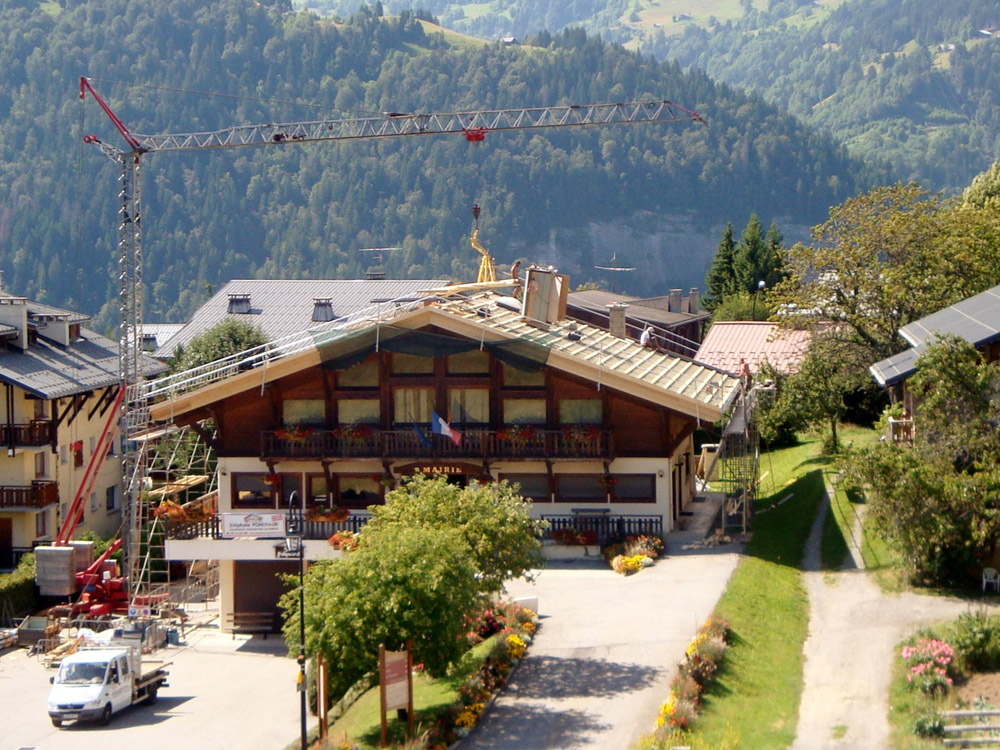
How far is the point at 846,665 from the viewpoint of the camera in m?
27.8

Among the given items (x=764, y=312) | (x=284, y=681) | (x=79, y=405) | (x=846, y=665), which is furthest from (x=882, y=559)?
(x=764, y=312)

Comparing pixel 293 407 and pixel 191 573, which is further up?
pixel 293 407

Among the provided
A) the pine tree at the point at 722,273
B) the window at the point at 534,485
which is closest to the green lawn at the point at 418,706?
the window at the point at 534,485

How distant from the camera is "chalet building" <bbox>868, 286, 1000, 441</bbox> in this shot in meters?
34.2

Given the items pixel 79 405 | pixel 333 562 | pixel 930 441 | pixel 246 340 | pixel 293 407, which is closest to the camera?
pixel 333 562

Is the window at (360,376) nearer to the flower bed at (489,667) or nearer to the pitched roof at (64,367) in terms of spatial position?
the flower bed at (489,667)

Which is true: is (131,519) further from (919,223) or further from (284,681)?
(919,223)

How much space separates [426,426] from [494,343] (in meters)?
3.40

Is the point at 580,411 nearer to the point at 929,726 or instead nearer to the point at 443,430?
the point at 443,430

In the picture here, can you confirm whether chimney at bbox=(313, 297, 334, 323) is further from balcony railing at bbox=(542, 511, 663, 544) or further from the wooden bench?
balcony railing at bbox=(542, 511, 663, 544)

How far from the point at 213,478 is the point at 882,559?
992 inches

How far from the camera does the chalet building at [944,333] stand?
34.2 metres

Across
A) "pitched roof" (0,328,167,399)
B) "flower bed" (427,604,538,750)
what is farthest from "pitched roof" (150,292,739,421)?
"pitched roof" (0,328,167,399)

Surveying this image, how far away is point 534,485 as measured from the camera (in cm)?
4100
